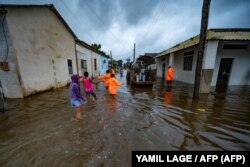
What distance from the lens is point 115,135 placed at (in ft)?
10.2

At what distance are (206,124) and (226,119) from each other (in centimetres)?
98

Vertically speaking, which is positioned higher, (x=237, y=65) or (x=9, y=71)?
(x=237, y=65)

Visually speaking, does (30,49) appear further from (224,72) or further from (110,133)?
(224,72)

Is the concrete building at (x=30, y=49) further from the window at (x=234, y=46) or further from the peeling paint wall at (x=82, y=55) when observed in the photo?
the window at (x=234, y=46)

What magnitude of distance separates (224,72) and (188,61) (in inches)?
125

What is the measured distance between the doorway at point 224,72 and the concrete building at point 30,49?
43.9ft

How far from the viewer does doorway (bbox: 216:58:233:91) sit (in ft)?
31.8

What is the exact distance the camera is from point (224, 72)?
387 inches

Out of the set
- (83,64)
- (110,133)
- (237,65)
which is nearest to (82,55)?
(83,64)

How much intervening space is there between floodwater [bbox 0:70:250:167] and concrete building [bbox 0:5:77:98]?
2.53 metres

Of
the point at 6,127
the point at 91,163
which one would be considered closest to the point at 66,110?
the point at 6,127

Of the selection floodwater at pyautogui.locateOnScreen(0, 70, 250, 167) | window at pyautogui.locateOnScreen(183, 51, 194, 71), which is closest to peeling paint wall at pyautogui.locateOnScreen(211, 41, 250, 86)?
window at pyautogui.locateOnScreen(183, 51, 194, 71)

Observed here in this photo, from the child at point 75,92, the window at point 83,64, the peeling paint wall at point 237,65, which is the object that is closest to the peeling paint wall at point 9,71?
the child at point 75,92

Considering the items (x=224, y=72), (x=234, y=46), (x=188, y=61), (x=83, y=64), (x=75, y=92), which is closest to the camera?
(x=75, y=92)
